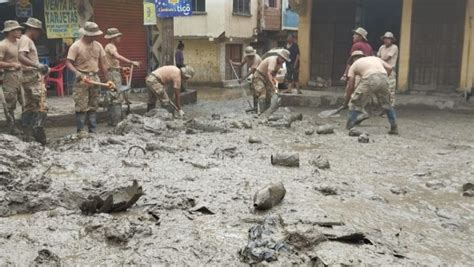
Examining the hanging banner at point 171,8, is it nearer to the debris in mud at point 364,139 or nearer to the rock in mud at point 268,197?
the debris in mud at point 364,139

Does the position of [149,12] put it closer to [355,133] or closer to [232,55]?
[355,133]

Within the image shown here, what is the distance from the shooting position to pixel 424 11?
1207 centimetres

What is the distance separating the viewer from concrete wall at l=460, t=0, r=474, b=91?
1143 centimetres

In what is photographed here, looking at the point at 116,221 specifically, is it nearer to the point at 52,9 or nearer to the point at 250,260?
the point at 250,260

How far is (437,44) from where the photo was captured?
12.1 meters

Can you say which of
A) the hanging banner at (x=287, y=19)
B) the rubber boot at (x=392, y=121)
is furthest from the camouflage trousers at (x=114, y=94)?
the hanging banner at (x=287, y=19)

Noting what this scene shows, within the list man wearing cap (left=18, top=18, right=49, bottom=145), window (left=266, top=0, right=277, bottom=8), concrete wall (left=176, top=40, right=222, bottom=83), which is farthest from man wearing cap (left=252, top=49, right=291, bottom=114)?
window (left=266, top=0, right=277, bottom=8)

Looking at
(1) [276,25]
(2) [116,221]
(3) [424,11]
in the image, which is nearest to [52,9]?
(3) [424,11]

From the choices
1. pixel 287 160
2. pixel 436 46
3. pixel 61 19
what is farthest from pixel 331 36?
pixel 287 160

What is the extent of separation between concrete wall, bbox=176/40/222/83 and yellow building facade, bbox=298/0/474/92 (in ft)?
31.4

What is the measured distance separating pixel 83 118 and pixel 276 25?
18.6 m

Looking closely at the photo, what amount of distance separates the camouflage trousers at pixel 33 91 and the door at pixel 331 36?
26.0ft

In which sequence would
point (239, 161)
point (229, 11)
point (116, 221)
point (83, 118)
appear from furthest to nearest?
1. point (229, 11)
2. point (83, 118)
3. point (239, 161)
4. point (116, 221)

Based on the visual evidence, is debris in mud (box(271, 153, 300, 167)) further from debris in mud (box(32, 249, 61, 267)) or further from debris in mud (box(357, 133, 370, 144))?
debris in mud (box(32, 249, 61, 267))
